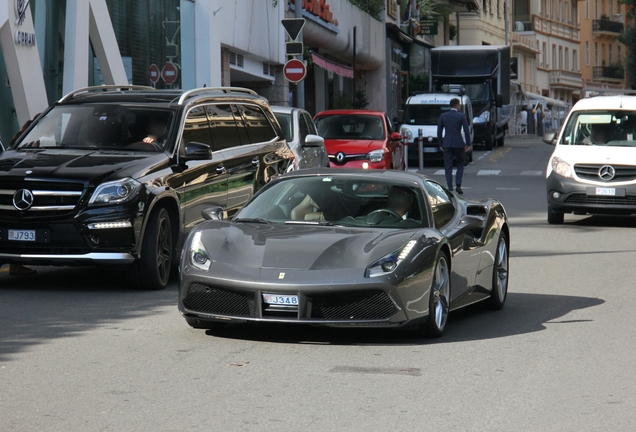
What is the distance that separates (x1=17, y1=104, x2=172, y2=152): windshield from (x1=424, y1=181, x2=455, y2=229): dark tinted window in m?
3.16

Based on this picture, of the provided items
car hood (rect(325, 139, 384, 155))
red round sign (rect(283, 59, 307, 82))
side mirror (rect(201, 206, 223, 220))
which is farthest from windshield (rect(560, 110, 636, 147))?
side mirror (rect(201, 206, 223, 220))

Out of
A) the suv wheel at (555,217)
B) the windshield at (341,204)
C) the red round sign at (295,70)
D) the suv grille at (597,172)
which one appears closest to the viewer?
the windshield at (341,204)

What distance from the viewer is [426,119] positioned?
3750 centimetres

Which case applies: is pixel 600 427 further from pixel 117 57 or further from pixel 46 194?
pixel 117 57

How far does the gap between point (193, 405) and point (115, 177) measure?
467 cm

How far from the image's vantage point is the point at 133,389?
21.8 feet

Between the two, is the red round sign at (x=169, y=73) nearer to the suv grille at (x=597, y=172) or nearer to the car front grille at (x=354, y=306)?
the suv grille at (x=597, y=172)

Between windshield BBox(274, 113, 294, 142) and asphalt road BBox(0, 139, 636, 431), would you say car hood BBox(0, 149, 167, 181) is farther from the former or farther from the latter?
windshield BBox(274, 113, 294, 142)

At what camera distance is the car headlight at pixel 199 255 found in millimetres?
8234

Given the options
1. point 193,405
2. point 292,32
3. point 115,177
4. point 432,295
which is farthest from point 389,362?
point 292,32

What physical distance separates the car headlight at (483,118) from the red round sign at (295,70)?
19.4 metres

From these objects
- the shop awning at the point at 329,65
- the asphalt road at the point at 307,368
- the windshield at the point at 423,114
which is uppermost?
the shop awning at the point at 329,65

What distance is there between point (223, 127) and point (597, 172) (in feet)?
24.6

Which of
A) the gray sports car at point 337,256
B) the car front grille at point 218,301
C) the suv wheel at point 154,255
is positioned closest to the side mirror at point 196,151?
the suv wheel at point 154,255
